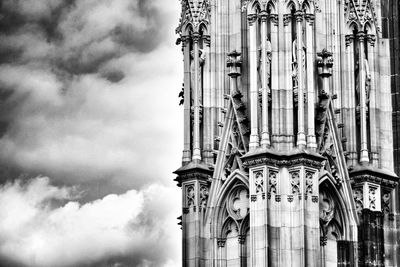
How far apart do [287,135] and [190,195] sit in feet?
13.4

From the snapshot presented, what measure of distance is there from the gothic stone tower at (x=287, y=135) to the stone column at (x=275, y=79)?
0.03 metres

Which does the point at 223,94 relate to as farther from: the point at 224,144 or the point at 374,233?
the point at 374,233

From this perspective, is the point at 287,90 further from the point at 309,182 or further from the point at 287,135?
the point at 309,182

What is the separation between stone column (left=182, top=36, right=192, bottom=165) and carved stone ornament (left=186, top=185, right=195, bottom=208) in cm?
87

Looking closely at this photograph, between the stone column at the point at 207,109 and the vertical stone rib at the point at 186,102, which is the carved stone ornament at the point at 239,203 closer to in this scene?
the stone column at the point at 207,109

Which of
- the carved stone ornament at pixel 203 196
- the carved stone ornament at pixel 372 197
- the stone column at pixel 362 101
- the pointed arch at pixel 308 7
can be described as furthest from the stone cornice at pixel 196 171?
the pointed arch at pixel 308 7

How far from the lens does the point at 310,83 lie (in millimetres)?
58375

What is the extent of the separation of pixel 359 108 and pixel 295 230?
18.1 ft

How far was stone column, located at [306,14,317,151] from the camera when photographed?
57969 mm

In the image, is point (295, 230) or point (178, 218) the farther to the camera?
point (178, 218)

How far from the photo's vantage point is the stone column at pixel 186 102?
60.1m

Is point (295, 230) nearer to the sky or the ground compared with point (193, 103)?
nearer to the ground

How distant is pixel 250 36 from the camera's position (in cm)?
5884

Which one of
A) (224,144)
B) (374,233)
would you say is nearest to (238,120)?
(224,144)
